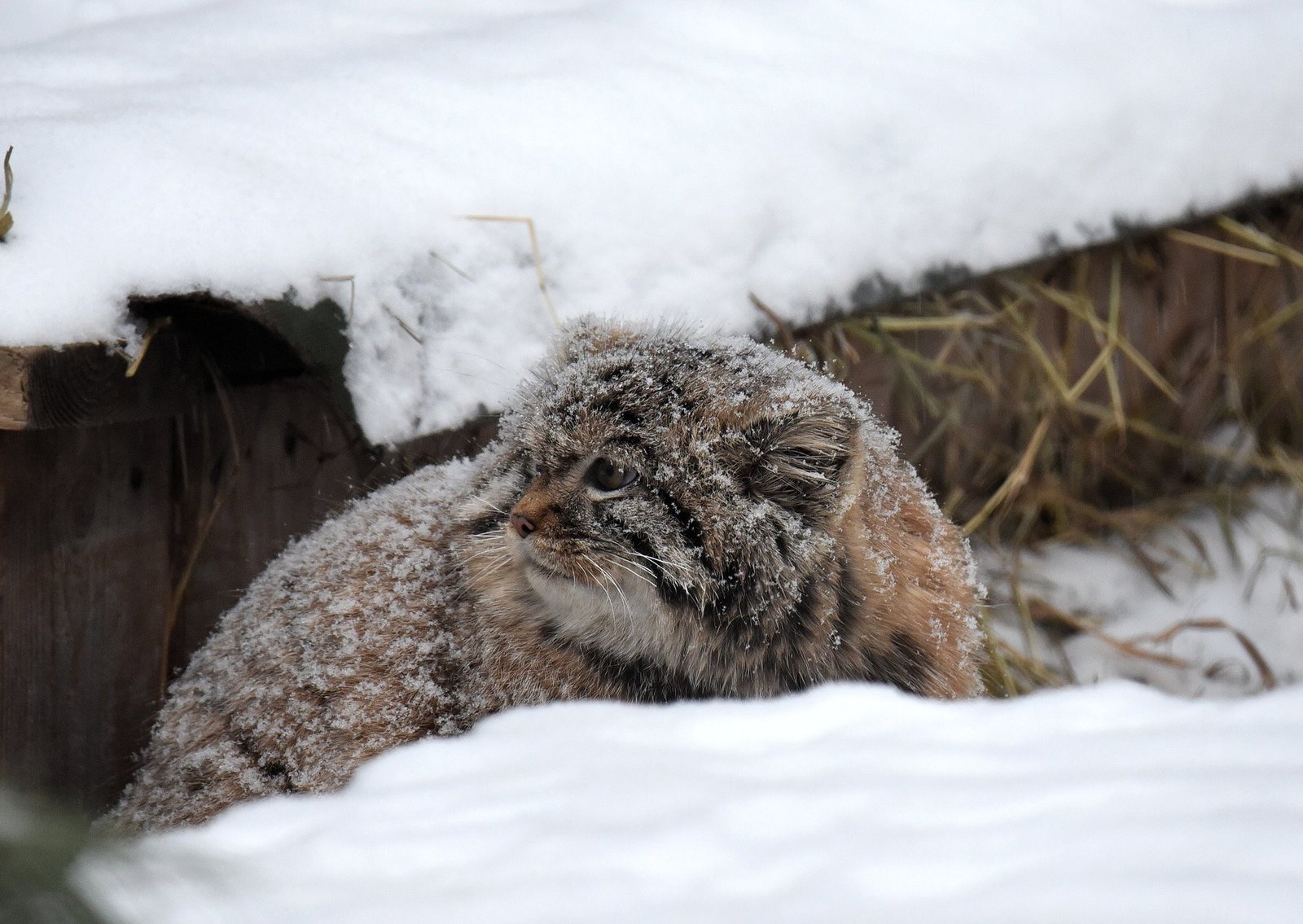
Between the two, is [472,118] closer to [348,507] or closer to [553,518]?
[348,507]

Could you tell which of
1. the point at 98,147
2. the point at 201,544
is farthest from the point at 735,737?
the point at 98,147

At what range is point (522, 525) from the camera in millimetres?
2309

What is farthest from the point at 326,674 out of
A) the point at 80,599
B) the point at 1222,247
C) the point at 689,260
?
the point at 1222,247

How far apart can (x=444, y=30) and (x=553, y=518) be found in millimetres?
2155

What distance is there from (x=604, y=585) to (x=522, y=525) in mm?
205

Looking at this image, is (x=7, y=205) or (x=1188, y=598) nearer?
(x=7, y=205)

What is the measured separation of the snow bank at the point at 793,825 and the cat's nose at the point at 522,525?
81cm

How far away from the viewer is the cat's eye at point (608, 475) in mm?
2305

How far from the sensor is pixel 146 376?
251 cm

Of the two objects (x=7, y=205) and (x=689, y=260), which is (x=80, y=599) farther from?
(x=689, y=260)

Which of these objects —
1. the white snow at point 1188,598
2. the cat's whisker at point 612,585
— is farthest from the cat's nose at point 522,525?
the white snow at point 1188,598

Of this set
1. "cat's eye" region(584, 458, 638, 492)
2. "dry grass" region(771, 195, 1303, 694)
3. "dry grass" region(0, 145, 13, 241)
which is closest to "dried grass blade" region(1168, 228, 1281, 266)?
"dry grass" region(771, 195, 1303, 694)

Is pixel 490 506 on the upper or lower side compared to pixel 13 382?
lower

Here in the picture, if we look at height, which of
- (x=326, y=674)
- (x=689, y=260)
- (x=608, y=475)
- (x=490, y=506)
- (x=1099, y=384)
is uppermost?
(x=689, y=260)
